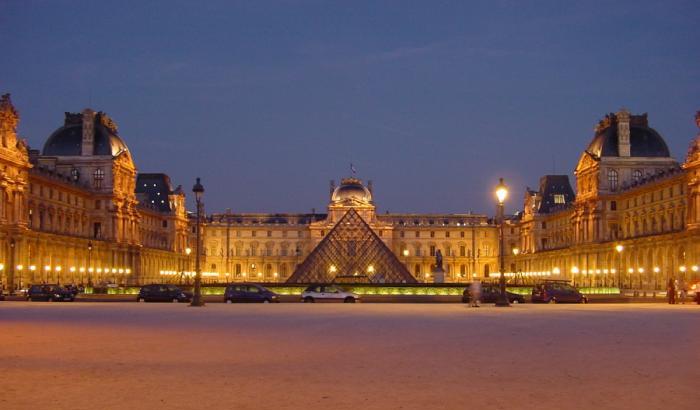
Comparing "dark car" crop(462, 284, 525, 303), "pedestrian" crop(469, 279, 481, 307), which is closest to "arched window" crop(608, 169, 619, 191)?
"dark car" crop(462, 284, 525, 303)

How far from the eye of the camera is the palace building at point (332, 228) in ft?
210

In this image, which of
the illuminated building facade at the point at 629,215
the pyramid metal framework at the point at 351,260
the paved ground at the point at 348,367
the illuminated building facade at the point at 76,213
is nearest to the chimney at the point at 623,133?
the illuminated building facade at the point at 629,215

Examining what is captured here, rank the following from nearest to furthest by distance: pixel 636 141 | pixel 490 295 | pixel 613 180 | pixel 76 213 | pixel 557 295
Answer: pixel 490 295
pixel 557 295
pixel 76 213
pixel 613 180
pixel 636 141

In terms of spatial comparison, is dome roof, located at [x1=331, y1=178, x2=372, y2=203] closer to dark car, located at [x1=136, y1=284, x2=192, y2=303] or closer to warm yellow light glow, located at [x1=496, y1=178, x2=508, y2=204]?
dark car, located at [x1=136, y1=284, x2=192, y2=303]

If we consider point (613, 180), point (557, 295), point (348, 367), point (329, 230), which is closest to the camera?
point (348, 367)

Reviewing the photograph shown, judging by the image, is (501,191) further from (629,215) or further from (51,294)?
(629,215)

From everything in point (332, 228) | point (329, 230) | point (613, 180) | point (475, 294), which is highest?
point (613, 180)

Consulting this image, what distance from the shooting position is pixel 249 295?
143 ft

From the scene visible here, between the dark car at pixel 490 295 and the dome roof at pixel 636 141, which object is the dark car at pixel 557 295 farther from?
the dome roof at pixel 636 141

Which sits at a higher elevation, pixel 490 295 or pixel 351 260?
pixel 351 260

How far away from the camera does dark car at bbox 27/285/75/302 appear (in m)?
45.0

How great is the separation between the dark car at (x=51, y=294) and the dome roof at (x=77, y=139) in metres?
44.2

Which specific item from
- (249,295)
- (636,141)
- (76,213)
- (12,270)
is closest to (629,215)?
(636,141)

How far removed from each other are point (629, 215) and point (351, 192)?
6105 centimetres
